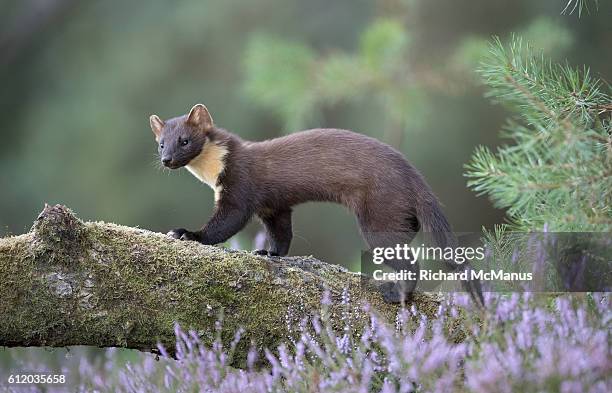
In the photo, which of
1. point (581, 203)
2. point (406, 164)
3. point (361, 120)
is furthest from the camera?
point (361, 120)

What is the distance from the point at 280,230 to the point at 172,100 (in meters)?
7.38

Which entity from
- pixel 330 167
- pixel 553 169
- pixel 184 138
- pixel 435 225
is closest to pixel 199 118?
pixel 184 138

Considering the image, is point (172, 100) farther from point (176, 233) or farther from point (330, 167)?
point (176, 233)

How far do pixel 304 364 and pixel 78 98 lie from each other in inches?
416

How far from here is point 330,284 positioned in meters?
4.29

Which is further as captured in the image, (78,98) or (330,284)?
(78,98)

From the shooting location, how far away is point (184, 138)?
18.1 feet

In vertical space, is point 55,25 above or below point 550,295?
above

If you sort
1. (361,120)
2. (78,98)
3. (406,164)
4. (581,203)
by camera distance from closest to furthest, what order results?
(581,203) < (406,164) < (361,120) < (78,98)

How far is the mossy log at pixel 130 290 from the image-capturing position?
386 centimetres

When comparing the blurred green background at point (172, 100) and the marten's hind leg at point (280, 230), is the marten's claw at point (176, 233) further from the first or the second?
the blurred green background at point (172, 100)

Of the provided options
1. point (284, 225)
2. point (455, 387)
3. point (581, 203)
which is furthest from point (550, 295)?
point (284, 225)

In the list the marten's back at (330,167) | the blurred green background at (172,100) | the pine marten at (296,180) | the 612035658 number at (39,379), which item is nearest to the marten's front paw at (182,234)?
the pine marten at (296,180)

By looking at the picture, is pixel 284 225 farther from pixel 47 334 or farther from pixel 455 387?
pixel 455 387
